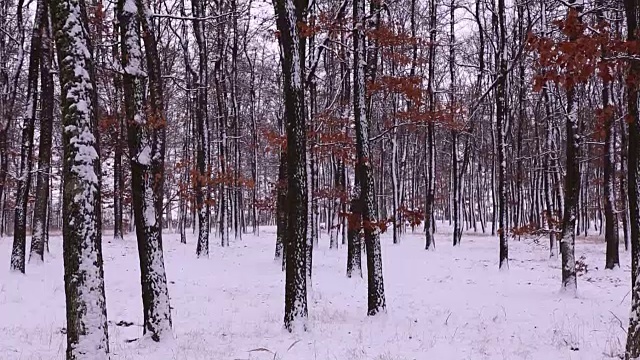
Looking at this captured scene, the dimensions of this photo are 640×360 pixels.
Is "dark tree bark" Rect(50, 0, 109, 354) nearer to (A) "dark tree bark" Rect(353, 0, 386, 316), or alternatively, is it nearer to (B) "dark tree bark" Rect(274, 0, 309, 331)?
(B) "dark tree bark" Rect(274, 0, 309, 331)

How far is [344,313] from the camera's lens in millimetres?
11281

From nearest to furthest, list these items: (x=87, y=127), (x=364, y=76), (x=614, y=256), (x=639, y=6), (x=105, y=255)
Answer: (x=87, y=127) → (x=639, y=6) → (x=364, y=76) → (x=614, y=256) → (x=105, y=255)

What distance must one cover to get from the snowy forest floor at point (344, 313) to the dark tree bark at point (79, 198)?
1865 mm

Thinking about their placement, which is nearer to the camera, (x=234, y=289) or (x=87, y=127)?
(x=87, y=127)

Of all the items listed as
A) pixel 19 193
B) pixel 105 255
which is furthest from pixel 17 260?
pixel 105 255

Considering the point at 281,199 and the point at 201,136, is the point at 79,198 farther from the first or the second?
the point at 201,136

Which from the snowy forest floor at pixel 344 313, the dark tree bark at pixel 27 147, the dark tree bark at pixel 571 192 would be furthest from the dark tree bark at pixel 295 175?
the dark tree bark at pixel 27 147

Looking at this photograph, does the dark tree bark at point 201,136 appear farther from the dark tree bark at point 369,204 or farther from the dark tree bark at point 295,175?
the dark tree bark at point 295,175

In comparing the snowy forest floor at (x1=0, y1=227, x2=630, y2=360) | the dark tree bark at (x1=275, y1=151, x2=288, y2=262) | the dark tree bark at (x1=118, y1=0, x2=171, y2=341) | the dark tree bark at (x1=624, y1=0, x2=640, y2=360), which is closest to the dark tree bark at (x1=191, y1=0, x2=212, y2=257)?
the snowy forest floor at (x1=0, y1=227, x2=630, y2=360)

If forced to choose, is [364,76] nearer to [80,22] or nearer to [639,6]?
[639,6]

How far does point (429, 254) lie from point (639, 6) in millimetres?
18775

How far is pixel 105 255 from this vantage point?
20750 mm

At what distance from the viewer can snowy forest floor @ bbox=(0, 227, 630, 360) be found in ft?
26.6

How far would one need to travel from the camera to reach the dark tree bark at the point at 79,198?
5859mm
